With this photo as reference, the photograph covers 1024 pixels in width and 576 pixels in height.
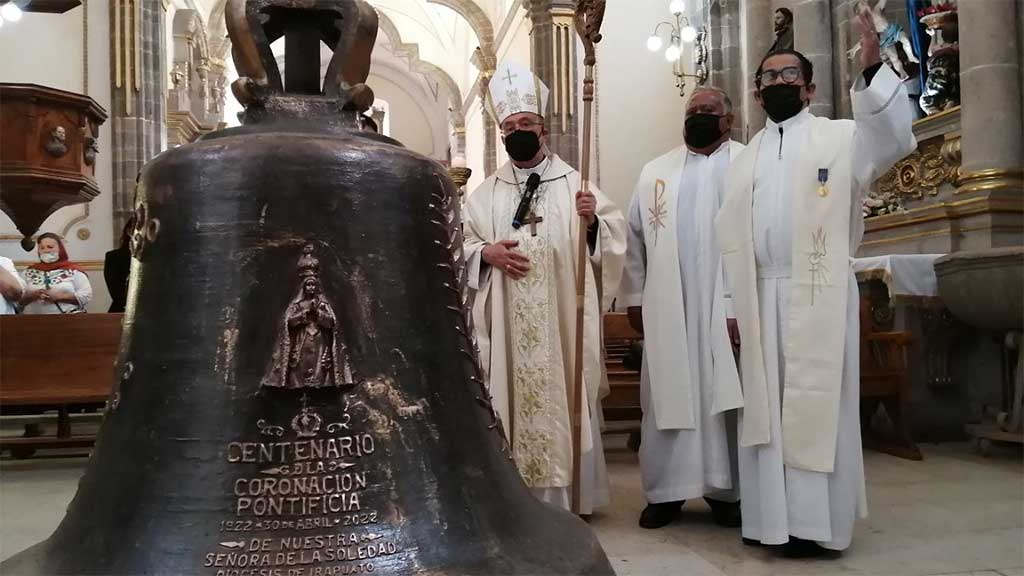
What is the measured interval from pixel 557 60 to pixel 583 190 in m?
10.4

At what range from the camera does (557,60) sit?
43.2ft

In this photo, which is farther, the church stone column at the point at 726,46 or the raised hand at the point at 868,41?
the church stone column at the point at 726,46

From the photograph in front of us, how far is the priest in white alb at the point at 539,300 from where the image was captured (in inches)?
136

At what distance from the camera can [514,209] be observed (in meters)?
3.67

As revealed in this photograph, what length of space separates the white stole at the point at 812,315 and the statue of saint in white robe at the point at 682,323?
0.27m

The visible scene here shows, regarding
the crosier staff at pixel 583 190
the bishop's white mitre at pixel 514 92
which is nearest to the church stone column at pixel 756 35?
the bishop's white mitre at pixel 514 92

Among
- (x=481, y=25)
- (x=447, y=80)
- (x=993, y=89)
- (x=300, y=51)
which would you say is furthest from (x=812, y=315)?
(x=447, y=80)

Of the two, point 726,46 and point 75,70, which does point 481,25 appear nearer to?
point 726,46

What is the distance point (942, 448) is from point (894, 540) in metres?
2.64

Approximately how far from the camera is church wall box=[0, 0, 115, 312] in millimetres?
11078

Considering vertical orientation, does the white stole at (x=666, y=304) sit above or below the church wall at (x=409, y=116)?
below

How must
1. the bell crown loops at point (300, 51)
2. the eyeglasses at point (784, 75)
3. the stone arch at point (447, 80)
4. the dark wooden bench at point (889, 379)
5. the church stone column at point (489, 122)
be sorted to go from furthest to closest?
the stone arch at point (447, 80)
the church stone column at point (489, 122)
the dark wooden bench at point (889, 379)
the eyeglasses at point (784, 75)
the bell crown loops at point (300, 51)

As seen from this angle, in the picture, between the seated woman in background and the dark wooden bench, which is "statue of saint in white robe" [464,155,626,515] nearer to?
the dark wooden bench

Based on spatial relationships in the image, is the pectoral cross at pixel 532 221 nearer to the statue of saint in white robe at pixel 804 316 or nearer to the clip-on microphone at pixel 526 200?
the clip-on microphone at pixel 526 200
